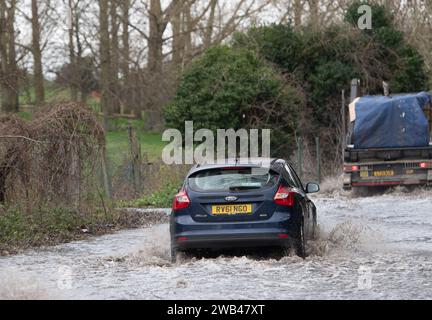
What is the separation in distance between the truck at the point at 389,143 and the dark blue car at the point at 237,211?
1234 cm


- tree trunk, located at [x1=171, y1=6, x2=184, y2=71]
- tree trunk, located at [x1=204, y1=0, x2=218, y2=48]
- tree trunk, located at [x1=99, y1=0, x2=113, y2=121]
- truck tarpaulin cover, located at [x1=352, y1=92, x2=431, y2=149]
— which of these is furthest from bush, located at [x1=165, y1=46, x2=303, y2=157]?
tree trunk, located at [x1=171, y1=6, x2=184, y2=71]

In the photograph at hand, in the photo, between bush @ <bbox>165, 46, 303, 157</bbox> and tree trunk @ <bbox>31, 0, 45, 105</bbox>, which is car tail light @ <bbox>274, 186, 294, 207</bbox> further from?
tree trunk @ <bbox>31, 0, 45, 105</bbox>

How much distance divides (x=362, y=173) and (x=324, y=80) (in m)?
10.00

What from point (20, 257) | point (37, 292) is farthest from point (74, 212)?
point (37, 292)

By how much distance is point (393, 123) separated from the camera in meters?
25.2

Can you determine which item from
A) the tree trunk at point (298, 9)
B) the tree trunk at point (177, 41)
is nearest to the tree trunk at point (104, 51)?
the tree trunk at point (177, 41)

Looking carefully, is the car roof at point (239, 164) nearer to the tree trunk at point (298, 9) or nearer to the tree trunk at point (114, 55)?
the tree trunk at point (298, 9)

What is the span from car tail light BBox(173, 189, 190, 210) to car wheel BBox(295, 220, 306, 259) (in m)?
1.58

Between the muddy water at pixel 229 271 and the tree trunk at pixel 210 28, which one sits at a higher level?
the tree trunk at pixel 210 28

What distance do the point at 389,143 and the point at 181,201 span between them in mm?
13783

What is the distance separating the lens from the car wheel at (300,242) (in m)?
12.1

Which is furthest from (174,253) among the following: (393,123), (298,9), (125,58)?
(125,58)
